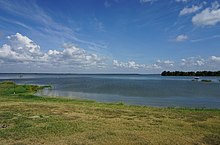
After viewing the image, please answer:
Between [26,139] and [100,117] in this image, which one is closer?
[26,139]

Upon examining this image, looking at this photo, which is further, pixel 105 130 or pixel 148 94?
pixel 148 94

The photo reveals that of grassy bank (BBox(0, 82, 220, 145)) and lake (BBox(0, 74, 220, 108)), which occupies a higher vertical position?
grassy bank (BBox(0, 82, 220, 145))

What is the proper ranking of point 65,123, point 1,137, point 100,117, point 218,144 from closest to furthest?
point 218,144 → point 1,137 → point 65,123 → point 100,117

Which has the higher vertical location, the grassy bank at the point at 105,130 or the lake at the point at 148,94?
the grassy bank at the point at 105,130

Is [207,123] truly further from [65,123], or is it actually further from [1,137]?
[1,137]

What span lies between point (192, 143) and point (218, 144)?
1.04 meters

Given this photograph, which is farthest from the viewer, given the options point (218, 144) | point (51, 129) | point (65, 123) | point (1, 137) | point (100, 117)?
point (100, 117)

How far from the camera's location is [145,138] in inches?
393

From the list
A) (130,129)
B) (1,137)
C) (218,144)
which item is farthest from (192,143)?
(1,137)

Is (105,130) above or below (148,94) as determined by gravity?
above

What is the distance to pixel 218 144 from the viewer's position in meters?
9.27

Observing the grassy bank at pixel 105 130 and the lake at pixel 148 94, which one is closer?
the grassy bank at pixel 105 130

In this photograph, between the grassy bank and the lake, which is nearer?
the grassy bank

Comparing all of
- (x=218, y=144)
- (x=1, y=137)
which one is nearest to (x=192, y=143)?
(x=218, y=144)
